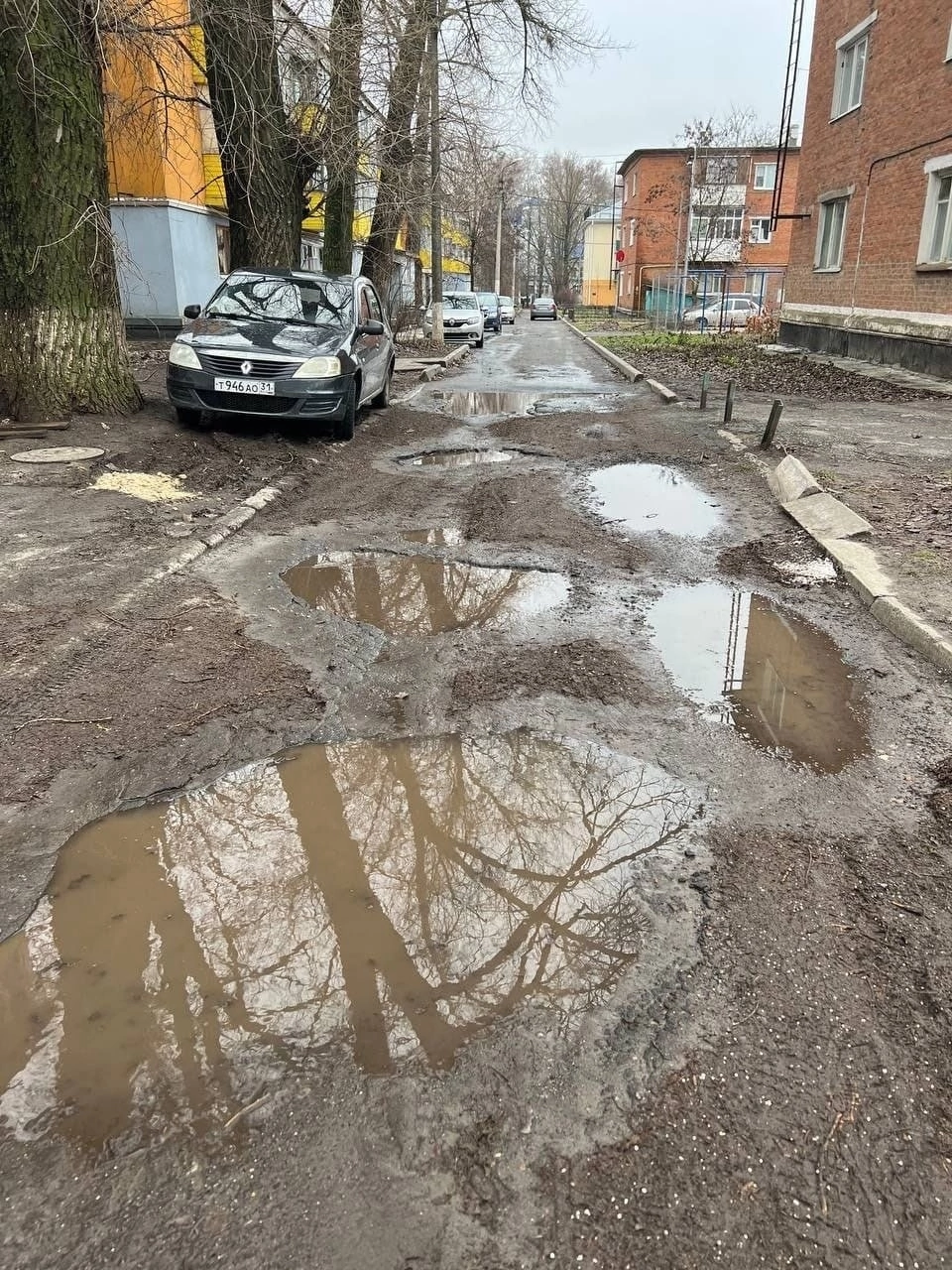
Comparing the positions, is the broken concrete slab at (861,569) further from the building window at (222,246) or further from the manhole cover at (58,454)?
the building window at (222,246)

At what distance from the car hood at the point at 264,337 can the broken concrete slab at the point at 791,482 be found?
4.89 m

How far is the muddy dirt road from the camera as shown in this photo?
182cm

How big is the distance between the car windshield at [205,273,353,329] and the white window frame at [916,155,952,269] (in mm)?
12018

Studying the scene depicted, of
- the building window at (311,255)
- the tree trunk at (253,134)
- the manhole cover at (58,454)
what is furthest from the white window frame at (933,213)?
the building window at (311,255)

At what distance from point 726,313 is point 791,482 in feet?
124

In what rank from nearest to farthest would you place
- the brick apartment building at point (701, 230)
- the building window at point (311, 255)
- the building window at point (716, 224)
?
the building window at point (311, 255) < the building window at point (716, 224) < the brick apartment building at point (701, 230)

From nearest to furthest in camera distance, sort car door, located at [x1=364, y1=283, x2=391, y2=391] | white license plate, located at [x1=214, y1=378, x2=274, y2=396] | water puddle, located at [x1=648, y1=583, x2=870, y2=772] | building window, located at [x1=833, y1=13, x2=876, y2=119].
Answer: water puddle, located at [x1=648, y1=583, x2=870, y2=772] < white license plate, located at [x1=214, y1=378, x2=274, y2=396] < car door, located at [x1=364, y1=283, x2=391, y2=391] < building window, located at [x1=833, y1=13, x2=876, y2=119]

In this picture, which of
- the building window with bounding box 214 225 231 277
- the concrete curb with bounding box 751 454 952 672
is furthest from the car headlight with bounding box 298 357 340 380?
the building window with bounding box 214 225 231 277

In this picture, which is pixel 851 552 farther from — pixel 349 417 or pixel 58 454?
pixel 58 454

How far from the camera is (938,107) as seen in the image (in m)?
16.2

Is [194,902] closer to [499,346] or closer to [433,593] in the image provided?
[433,593]

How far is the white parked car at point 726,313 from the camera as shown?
38625 mm

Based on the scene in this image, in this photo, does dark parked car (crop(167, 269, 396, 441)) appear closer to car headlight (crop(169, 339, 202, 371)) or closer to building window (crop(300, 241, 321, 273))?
car headlight (crop(169, 339, 202, 371))

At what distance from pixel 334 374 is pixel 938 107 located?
14.4m
